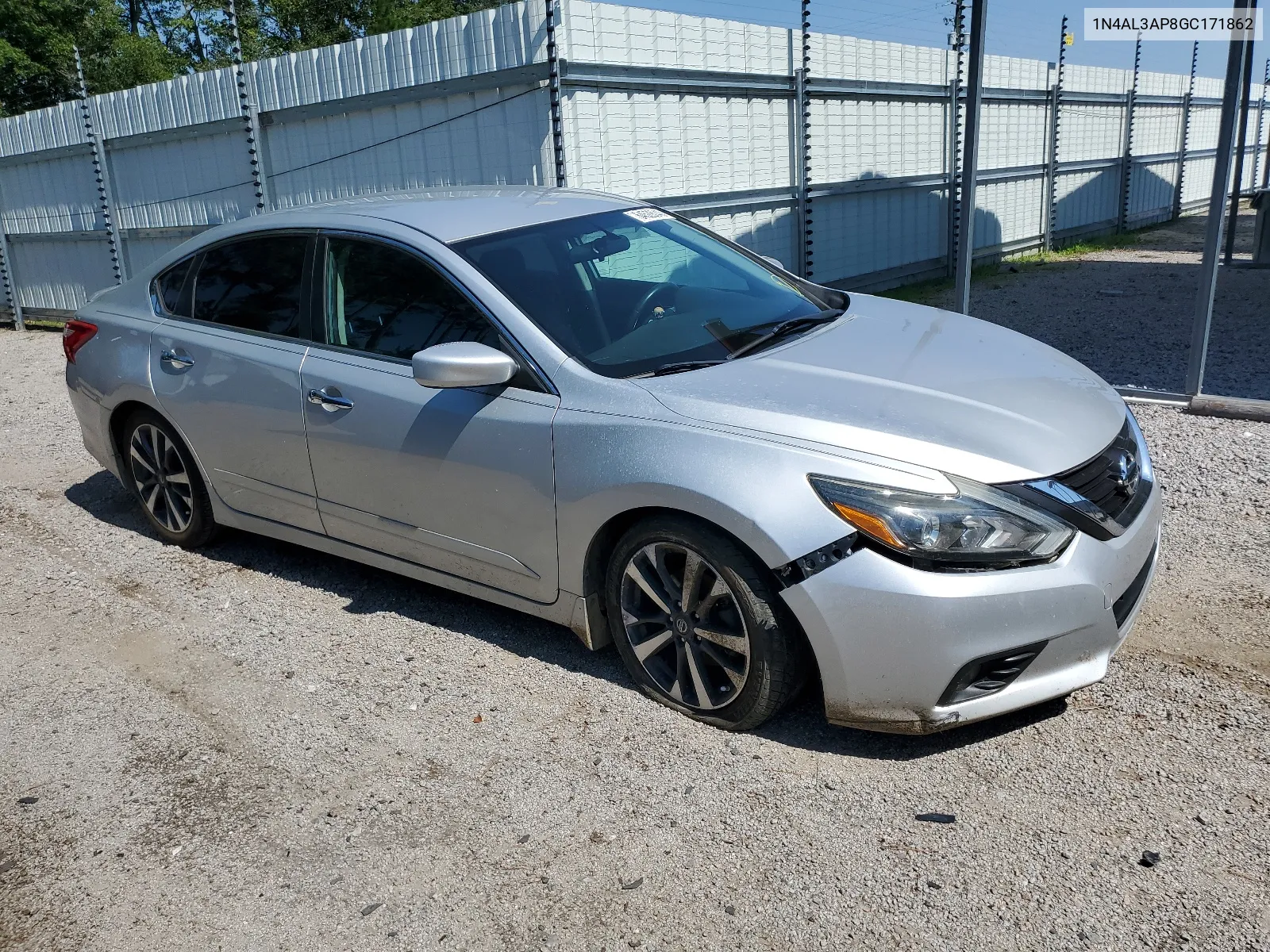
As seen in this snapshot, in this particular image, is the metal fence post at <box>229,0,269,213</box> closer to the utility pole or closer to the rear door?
the rear door

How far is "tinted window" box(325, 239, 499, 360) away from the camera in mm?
4059

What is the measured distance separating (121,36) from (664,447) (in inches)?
1325

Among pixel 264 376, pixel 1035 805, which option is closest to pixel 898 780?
pixel 1035 805

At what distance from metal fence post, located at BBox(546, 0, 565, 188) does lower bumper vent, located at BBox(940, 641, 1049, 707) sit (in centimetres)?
617

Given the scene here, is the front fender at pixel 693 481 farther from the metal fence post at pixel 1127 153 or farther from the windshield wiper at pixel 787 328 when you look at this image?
the metal fence post at pixel 1127 153

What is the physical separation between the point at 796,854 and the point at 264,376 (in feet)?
9.71

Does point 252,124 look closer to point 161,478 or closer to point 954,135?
point 161,478

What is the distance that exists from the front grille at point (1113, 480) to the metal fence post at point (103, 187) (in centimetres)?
1248

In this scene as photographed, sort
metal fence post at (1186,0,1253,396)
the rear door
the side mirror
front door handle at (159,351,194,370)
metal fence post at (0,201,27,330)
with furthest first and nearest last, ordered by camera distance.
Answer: metal fence post at (0,201,27,330), metal fence post at (1186,0,1253,396), front door handle at (159,351,194,370), the rear door, the side mirror

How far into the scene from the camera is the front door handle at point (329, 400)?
430 centimetres

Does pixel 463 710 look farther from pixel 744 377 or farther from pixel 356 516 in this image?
pixel 744 377

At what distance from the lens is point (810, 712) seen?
12.1ft

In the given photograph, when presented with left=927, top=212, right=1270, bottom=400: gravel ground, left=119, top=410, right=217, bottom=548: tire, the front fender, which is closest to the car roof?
the front fender

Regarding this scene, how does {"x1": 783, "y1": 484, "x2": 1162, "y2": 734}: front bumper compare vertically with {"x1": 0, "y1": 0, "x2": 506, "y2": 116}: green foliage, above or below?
below
